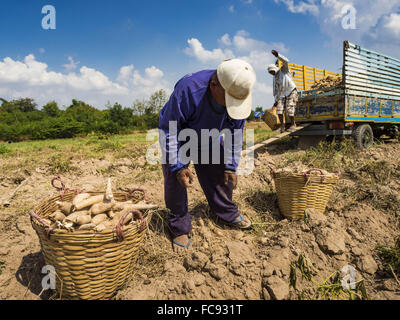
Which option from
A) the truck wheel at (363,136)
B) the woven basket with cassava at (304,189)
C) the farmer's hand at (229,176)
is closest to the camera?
the farmer's hand at (229,176)

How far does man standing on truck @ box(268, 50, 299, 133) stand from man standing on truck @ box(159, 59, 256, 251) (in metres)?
3.90

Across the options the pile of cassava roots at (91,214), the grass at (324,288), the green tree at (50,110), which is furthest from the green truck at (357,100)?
the green tree at (50,110)

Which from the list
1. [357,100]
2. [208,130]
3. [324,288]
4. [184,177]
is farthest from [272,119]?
[324,288]

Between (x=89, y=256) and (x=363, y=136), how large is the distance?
6.32 metres

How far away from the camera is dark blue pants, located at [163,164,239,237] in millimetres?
2361

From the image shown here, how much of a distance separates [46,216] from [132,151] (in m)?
4.82

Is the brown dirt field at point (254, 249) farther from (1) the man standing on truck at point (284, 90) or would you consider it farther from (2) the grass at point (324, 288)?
(1) the man standing on truck at point (284, 90)

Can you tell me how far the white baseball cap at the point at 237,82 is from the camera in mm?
1788

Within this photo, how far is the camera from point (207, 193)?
8.89 feet

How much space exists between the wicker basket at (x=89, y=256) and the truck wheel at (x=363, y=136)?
5.57m

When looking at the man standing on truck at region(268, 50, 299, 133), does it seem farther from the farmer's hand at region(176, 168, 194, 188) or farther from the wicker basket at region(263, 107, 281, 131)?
the farmer's hand at region(176, 168, 194, 188)

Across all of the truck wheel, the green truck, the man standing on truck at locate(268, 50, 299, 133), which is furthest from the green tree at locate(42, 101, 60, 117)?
the truck wheel

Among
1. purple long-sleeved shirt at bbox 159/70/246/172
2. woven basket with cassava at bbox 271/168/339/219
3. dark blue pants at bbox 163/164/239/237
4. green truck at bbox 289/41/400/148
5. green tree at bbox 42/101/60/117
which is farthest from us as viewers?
green tree at bbox 42/101/60/117
